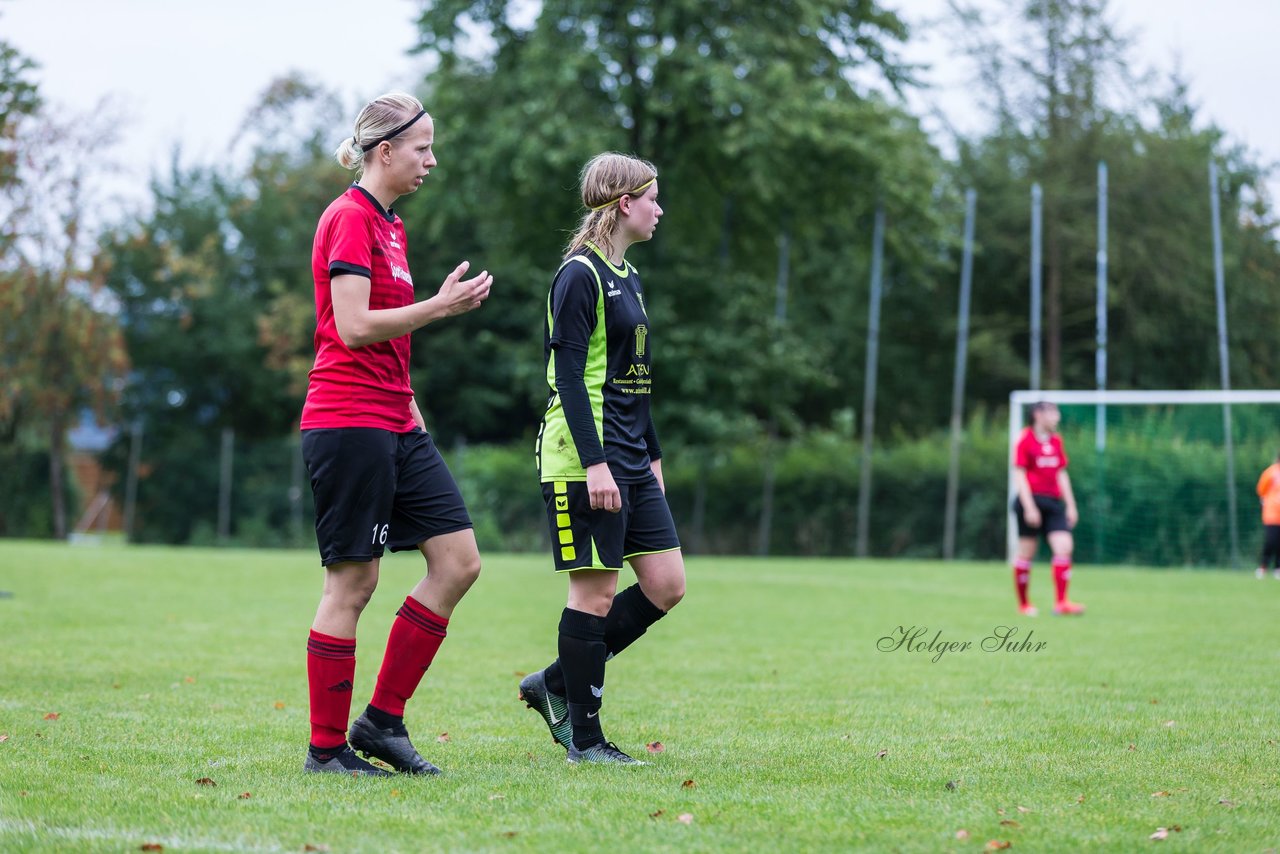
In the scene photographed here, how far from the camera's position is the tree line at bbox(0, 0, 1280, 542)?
25.2 m

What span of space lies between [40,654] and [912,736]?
5.31 meters

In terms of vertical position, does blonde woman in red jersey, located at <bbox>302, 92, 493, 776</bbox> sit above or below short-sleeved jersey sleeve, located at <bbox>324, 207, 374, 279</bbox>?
below

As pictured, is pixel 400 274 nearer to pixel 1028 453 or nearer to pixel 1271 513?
pixel 1028 453

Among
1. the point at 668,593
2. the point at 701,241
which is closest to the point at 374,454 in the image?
the point at 668,593

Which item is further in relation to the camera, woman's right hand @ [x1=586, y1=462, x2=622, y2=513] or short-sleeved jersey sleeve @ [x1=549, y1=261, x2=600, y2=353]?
short-sleeved jersey sleeve @ [x1=549, y1=261, x2=600, y2=353]

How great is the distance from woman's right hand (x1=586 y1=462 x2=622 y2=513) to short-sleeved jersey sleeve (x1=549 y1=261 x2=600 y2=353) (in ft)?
1.38

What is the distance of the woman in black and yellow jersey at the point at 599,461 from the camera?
15.5ft

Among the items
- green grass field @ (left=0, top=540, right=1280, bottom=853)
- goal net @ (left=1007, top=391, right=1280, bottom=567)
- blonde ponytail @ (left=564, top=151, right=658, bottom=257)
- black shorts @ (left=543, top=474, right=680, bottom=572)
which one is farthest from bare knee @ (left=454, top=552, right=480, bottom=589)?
goal net @ (left=1007, top=391, right=1280, bottom=567)

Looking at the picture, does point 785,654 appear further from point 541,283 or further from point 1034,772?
point 541,283

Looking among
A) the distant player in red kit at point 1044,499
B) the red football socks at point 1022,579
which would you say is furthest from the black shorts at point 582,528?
the distant player in red kit at point 1044,499

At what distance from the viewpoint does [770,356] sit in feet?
90.4

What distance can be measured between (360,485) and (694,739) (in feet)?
5.83

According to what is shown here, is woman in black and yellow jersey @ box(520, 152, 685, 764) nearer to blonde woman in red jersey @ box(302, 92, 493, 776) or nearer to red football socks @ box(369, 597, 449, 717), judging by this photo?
blonde woman in red jersey @ box(302, 92, 493, 776)

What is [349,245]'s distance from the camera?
14.4ft
